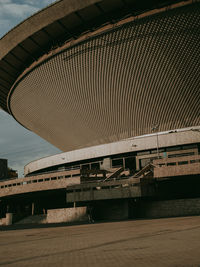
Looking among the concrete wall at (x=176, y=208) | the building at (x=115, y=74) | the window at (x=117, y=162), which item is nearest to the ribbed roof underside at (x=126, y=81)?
the building at (x=115, y=74)

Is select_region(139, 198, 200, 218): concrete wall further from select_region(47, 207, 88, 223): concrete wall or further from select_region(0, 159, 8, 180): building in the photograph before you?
select_region(0, 159, 8, 180): building

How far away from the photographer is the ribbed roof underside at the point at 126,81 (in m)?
28.9

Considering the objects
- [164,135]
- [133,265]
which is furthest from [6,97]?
[133,265]

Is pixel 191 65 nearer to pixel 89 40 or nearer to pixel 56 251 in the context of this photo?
pixel 89 40

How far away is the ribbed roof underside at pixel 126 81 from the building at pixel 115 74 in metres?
0.10

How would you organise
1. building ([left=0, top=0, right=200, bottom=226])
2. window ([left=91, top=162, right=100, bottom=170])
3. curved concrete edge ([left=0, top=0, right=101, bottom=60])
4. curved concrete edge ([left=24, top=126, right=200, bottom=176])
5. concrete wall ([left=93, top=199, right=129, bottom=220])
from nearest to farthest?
concrete wall ([left=93, top=199, right=129, bottom=220]) < building ([left=0, top=0, right=200, bottom=226]) < curved concrete edge ([left=0, top=0, right=101, bottom=60]) < curved concrete edge ([left=24, top=126, right=200, bottom=176]) < window ([left=91, top=162, right=100, bottom=170])

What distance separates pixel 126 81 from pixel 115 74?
57.1 inches

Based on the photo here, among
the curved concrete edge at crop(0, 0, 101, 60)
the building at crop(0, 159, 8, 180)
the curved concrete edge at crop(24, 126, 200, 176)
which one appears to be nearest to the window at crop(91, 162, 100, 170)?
the curved concrete edge at crop(24, 126, 200, 176)

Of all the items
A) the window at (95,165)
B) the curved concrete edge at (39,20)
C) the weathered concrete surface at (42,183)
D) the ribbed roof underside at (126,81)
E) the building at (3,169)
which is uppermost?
the curved concrete edge at (39,20)

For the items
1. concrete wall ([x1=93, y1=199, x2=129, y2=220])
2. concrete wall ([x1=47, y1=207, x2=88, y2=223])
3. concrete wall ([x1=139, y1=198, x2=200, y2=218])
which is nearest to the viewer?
concrete wall ([x1=139, y1=198, x2=200, y2=218])

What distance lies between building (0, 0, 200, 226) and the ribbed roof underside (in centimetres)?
10

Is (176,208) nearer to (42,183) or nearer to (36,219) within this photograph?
(42,183)

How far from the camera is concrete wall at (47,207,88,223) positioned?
25.1 meters

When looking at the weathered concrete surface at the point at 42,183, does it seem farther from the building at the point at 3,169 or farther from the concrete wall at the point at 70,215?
the building at the point at 3,169
